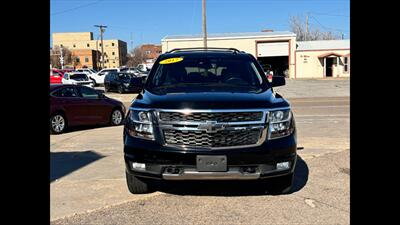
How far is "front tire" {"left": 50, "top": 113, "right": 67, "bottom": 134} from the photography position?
10.5 metres

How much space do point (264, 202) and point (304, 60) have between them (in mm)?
47111

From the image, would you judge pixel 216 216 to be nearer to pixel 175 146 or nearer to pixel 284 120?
pixel 175 146

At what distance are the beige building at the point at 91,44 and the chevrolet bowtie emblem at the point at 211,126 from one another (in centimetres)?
12596

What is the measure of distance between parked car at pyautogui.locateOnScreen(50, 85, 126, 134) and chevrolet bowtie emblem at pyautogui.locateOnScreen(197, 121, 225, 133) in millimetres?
7361

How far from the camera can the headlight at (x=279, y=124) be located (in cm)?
431

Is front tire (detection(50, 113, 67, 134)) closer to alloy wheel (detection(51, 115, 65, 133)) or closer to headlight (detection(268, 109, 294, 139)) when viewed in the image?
alloy wheel (detection(51, 115, 65, 133))

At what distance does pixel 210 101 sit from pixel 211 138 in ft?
1.34

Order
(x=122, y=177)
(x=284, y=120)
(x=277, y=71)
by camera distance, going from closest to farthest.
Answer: (x=284, y=120)
(x=122, y=177)
(x=277, y=71)

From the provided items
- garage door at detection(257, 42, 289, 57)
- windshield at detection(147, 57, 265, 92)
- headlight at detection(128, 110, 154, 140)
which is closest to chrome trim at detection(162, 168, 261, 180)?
headlight at detection(128, 110, 154, 140)

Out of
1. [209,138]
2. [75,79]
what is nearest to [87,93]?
[209,138]

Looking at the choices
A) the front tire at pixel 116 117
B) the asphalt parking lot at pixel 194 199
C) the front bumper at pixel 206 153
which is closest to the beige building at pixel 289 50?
the front tire at pixel 116 117
